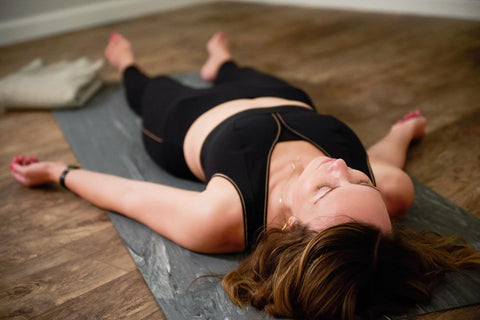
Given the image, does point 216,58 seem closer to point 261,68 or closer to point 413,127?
point 261,68

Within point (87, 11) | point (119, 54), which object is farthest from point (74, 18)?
point (119, 54)

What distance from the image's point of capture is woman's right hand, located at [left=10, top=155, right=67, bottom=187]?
1607mm

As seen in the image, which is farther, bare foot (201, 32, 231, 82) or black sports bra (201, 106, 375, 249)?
bare foot (201, 32, 231, 82)

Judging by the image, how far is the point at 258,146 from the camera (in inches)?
51.8

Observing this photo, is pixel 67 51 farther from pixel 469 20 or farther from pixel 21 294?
pixel 469 20

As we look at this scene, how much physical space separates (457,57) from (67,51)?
2.59 metres

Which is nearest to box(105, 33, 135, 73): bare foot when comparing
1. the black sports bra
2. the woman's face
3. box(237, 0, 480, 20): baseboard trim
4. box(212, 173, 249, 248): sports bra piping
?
the black sports bra

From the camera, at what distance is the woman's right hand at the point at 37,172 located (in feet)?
5.27

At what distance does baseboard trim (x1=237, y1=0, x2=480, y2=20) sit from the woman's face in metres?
2.61

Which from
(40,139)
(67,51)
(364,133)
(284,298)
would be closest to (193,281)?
(284,298)

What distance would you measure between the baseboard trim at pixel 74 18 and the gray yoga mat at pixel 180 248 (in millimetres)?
1780

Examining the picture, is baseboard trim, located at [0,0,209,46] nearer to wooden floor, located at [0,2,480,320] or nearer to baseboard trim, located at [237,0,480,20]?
wooden floor, located at [0,2,480,320]

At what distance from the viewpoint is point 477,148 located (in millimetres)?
1747

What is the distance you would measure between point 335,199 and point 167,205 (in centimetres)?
51
